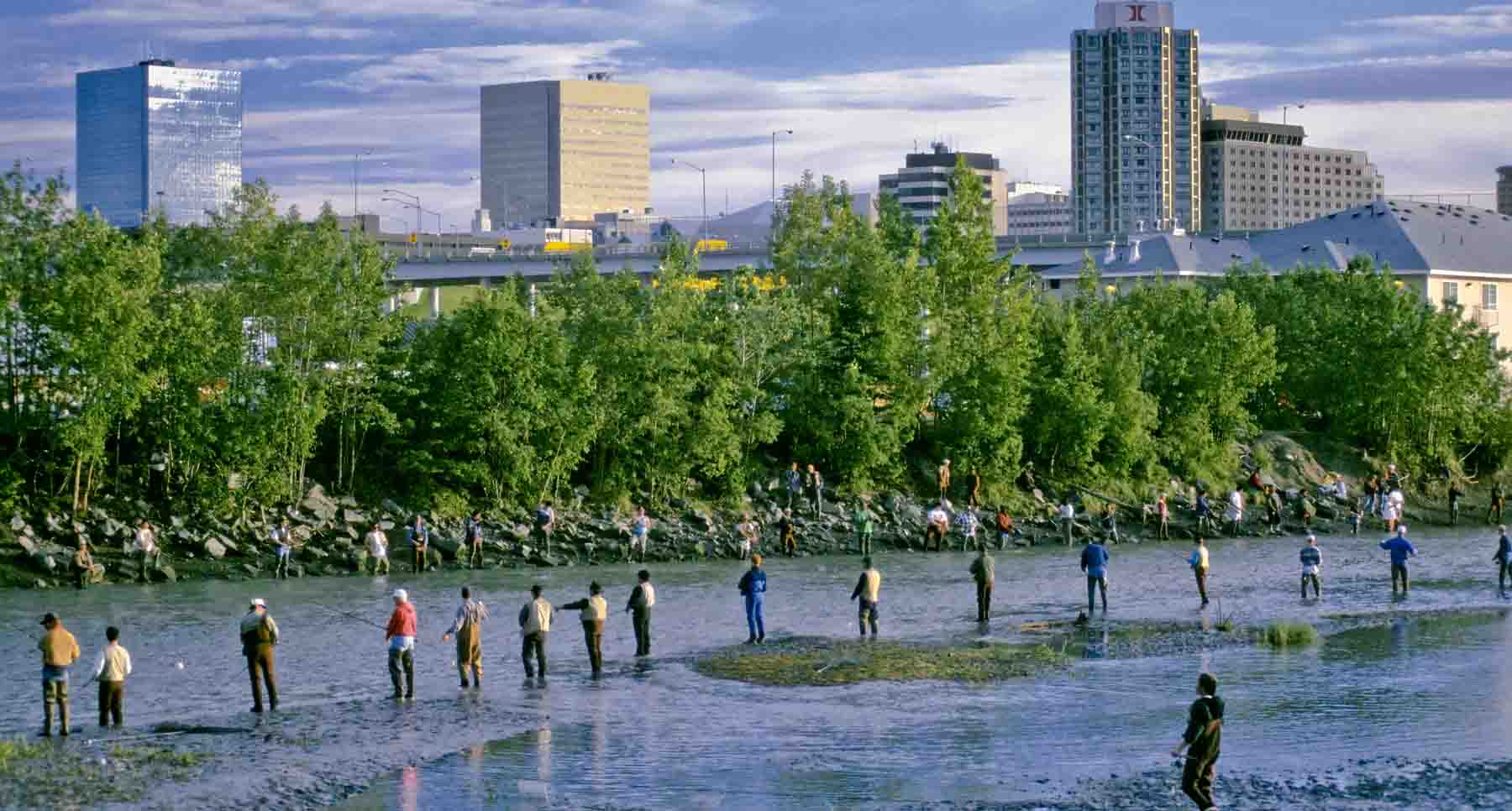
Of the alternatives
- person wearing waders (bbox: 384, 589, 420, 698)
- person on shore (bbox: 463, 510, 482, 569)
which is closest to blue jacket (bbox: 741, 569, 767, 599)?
person wearing waders (bbox: 384, 589, 420, 698)

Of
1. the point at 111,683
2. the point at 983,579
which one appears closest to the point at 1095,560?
the point at 983,579

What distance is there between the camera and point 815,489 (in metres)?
70.2

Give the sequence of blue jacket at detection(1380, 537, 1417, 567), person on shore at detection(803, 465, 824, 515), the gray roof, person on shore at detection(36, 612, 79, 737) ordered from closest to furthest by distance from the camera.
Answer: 1. person on shore at detection(36, 612, 79, 737)
2. blue jacket at detection(1380, 537, 1417, 567)
3. person on shore at detection(803, 465, 824, 515)
4. the gray roof

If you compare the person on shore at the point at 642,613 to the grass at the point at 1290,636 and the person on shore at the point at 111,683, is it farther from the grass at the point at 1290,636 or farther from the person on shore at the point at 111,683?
the grass at the point at 1290,636

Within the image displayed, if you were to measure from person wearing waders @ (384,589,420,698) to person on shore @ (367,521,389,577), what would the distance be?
84.4ft

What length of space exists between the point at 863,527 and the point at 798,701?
34.1 metres

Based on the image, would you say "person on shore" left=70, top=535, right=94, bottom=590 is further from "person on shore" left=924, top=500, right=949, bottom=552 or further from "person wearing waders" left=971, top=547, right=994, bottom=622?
"person on shore" left=924, top=500, right=949, bottom=552

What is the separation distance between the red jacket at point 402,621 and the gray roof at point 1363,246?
290 feet

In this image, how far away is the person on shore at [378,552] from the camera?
186 feet

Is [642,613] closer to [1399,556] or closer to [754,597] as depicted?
[754,597]

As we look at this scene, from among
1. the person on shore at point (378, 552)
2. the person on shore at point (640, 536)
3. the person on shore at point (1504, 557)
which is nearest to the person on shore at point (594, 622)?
the person on shore at point (378, 552)

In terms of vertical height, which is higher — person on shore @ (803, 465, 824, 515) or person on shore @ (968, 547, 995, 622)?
person on shore @ (803, 465, 824, 515)

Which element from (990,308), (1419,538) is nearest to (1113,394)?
(990,308)

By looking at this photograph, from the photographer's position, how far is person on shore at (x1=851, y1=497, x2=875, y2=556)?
64812 mm
